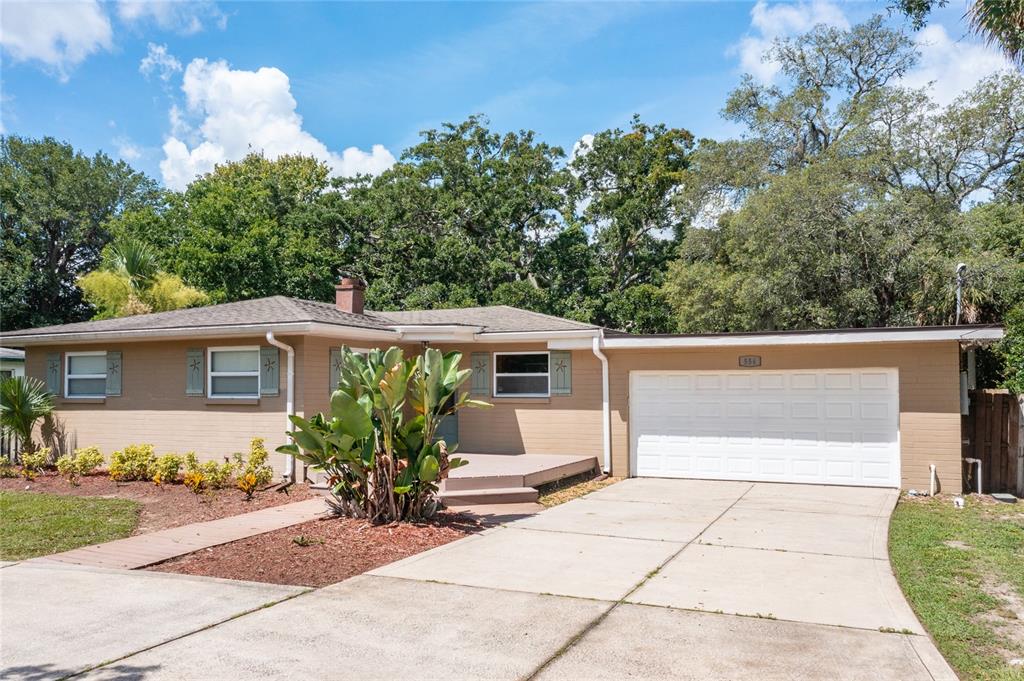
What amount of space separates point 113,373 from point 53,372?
1.83m

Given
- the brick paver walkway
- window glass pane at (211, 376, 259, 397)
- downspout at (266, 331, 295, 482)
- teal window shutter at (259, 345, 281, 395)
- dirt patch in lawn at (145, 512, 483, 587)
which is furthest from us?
window glass pane at (211, 376, 259, 397)

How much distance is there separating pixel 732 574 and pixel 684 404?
6719mm

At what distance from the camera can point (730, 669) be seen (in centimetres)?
436

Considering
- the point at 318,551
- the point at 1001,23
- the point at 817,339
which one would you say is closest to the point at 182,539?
the point at 318,551

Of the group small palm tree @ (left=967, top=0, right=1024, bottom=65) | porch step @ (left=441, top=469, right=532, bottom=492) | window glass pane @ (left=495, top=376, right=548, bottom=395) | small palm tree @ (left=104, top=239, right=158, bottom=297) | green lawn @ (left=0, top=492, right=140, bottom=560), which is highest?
small palm tree @ (left=967, top=0, right=1024, bottom=65)

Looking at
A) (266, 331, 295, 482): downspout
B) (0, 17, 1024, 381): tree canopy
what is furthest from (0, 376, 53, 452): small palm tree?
(0, 17, 1024, 381): tree canopy

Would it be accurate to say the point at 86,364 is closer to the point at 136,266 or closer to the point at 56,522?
the point at 56,522

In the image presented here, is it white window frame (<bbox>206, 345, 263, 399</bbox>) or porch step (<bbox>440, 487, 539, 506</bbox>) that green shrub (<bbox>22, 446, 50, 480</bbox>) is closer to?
white window frame (<bbox>206, 345, 263, 399</bbox>)

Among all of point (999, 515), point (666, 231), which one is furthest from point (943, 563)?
point (666, 231)

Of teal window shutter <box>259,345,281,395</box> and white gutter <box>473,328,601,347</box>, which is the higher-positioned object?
white gutter <box>473,328,601,347</box>

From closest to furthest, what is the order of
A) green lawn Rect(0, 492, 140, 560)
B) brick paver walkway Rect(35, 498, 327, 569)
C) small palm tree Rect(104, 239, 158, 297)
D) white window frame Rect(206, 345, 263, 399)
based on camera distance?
brick paver walkway Rect(35, 498, 327, 569)
green lawn Rect(0, 492, 140, 560)
white window frame Rect(206, 345, 263, 399)
small palm tree Rect(104, 239, 158, 297)

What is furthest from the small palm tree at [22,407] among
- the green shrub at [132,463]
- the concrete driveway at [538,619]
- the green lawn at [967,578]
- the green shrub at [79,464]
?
the green lawn at [967,578]

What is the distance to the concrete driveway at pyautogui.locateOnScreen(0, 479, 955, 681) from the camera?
14.4ft

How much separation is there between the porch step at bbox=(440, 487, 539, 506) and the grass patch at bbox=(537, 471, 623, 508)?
0.29 m
